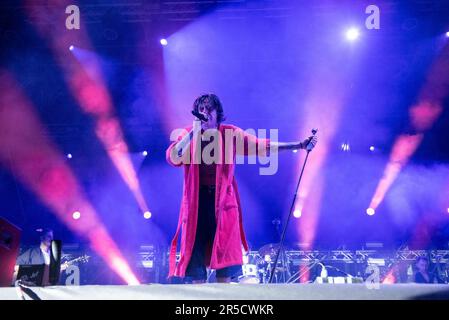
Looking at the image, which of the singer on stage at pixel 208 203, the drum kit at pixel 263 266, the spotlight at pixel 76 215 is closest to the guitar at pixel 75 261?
the spotlight at pixel 76 215

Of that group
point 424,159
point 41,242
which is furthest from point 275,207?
point 41,242

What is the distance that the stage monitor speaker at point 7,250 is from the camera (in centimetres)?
208

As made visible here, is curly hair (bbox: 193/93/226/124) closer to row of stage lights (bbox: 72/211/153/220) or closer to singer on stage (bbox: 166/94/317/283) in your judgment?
singer on stage (bbox: 166/94/317/283)

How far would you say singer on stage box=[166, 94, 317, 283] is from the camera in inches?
105

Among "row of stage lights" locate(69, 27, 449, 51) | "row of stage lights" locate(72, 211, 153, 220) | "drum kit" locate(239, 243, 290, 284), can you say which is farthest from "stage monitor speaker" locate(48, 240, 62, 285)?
"row of stage lights" locate(72, 211, 153, 220)

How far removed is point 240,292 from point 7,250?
4.38ft

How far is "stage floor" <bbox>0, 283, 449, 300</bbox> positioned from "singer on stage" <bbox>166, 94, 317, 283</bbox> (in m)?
1.06

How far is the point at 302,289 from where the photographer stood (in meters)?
1.55

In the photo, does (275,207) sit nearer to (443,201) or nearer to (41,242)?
(443,201)

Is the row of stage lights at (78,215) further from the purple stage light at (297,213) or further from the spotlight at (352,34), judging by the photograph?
the spotlight at (352,34)

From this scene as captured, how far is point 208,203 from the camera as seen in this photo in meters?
2.80

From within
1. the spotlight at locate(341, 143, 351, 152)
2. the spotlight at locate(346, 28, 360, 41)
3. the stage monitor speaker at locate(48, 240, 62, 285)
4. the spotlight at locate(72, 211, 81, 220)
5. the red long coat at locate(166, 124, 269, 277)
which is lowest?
the stage monitor speaker at locate(48, 240, 62, 285)

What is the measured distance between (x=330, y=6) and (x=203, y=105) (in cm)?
483

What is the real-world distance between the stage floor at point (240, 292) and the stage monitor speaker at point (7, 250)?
54 cm
